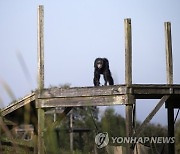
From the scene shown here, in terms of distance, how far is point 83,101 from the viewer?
1059cm

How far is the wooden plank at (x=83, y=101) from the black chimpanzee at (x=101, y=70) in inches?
35.9

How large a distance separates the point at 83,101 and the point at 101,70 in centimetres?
122

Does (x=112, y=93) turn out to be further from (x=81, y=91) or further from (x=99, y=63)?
(x=99, y=63)

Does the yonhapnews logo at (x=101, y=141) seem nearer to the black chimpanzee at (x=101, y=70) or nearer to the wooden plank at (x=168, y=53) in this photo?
the black chimpanzee at (x=101, y=70)

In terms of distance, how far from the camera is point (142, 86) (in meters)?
10.3

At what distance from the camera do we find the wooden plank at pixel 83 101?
10.1 meters

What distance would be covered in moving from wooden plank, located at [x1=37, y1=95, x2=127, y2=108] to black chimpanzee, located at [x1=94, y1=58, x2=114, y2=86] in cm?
91

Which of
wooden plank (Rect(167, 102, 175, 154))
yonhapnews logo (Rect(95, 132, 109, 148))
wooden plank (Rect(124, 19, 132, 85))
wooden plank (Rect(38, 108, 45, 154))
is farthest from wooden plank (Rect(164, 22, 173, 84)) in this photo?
wooden plank (Rect(38, 108, 45, 154))

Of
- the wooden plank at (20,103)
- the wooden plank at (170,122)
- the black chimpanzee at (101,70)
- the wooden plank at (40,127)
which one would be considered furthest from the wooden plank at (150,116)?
the wooden plank at (20,103)

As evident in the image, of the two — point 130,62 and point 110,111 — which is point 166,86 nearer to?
point 130,62

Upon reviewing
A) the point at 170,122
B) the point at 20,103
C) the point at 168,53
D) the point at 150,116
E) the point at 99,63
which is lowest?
the point at 170,122

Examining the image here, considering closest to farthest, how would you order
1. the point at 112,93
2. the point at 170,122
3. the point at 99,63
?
the point at 112,93
the point at 99,63
the point at 170,122

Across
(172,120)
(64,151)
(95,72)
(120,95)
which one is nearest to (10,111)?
(95,72)

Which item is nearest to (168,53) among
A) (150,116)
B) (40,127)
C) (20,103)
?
(150,116)
